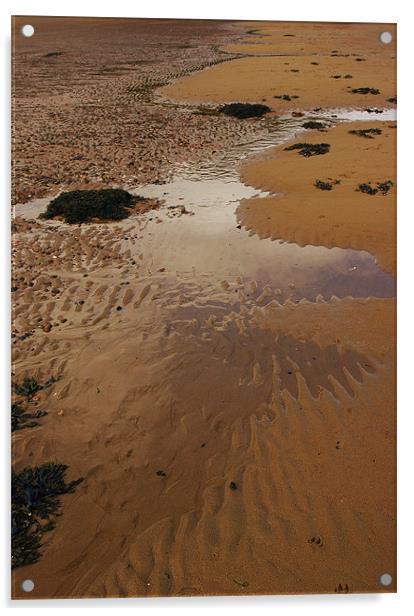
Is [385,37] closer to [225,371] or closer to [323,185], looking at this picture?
[323,185]

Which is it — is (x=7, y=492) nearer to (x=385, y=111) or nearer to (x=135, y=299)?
(x=135, y=299)

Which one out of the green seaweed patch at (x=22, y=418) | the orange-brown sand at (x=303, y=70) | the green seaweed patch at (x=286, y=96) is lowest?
the green seaweed patch at (x=22, y=418)

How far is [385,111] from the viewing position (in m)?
4.91

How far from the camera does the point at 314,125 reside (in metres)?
6.84

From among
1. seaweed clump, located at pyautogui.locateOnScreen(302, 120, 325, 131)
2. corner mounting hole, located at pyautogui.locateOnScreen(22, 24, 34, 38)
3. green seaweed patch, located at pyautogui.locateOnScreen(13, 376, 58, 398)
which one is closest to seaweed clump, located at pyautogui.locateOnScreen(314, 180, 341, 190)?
seaweed clump, located at pyautogui.locateOnScreen(302, 120, 325, 131)

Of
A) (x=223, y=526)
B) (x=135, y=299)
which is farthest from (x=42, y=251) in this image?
(x=223, y=526)

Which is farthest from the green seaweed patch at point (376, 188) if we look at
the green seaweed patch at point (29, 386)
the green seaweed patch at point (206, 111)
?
the green seaweed patch at point (29, 386)

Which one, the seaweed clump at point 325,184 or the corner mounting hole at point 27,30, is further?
the seaweed clump at point 325,184

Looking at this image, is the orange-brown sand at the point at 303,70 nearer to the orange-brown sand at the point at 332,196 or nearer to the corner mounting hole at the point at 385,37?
the corner mounting hole at the point at 385,37

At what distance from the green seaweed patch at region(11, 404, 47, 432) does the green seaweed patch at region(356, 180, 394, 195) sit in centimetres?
327

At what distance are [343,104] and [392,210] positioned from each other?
2684 millimetres

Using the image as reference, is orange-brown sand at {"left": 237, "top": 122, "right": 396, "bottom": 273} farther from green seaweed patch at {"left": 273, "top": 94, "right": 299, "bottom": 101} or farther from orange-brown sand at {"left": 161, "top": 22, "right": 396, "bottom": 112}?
green seaweed patch at {"left": 273, "top": 94, "right": 299, "bottom": 101}

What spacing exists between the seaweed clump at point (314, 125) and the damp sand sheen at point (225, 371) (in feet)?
2.24

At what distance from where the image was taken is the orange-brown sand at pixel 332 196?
451 cm
